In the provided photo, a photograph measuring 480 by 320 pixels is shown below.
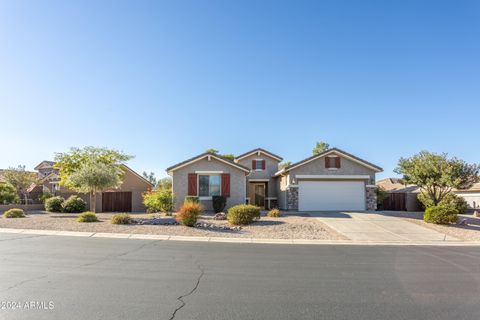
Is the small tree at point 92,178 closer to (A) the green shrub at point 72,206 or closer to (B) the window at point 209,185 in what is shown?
(A) the green shrub at point 72,206

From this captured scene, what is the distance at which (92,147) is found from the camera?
26.6m

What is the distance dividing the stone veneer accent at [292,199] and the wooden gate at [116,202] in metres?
14.6

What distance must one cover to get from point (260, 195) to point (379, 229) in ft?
50.7

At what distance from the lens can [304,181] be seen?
23.8 metres

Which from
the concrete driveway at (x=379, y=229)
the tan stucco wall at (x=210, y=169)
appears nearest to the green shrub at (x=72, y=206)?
the tan stucco wall at (x=210, y=169)

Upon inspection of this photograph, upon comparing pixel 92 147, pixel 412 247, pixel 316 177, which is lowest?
pixel 412 247

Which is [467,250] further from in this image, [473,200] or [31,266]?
[473,200]

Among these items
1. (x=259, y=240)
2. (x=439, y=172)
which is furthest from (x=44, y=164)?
(x=439, y=172)

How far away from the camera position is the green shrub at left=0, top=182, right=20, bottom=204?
2746cm

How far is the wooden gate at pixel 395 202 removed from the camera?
29.0 m

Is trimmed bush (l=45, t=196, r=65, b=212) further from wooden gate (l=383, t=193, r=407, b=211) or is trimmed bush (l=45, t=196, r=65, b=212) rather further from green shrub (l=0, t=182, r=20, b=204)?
wooden gate (l=383, t=193, r=407, b=211)

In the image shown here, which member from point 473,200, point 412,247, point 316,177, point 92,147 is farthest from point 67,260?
point 473,200

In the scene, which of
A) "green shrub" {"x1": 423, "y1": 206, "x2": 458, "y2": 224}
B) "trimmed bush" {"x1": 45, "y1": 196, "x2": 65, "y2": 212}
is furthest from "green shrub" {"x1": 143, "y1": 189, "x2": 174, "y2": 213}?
"green shrub" {"x1": 423, "y1": 206, "x2": 458, "y2": 224}

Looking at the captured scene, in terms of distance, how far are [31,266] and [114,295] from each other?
3376 mm
